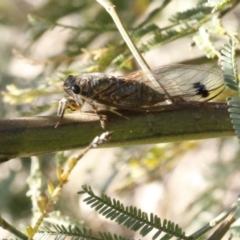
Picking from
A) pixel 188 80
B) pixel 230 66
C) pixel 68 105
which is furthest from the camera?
pixel 188 80

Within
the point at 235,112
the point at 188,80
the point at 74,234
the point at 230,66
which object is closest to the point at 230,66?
the point at 230,66

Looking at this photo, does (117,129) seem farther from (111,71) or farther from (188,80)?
(111,71)

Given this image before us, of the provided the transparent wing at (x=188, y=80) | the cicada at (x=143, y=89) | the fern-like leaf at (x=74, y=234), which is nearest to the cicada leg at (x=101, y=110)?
the cicada at (x=143, y=89)

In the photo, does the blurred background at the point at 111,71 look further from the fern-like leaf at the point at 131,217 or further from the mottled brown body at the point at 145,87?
the fern-like leaf at the point at 131,217

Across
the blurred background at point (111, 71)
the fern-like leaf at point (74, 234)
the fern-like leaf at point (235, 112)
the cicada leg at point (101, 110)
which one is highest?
the blurred background at point (111, 71)

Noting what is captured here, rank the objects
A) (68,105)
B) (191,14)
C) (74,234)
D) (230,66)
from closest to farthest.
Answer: (74,234)
(230,66)
(68,105)
(191,14)

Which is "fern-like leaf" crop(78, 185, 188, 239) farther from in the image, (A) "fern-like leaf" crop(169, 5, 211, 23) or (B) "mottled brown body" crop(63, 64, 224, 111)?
(A) "fern-like leaf" crop(169, 5, 211, 23)

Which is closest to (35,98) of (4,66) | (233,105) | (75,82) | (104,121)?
(75,82)

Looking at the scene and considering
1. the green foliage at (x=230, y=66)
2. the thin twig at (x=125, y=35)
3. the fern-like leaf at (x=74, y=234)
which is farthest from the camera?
the thin twig at (x=125, y=35)
